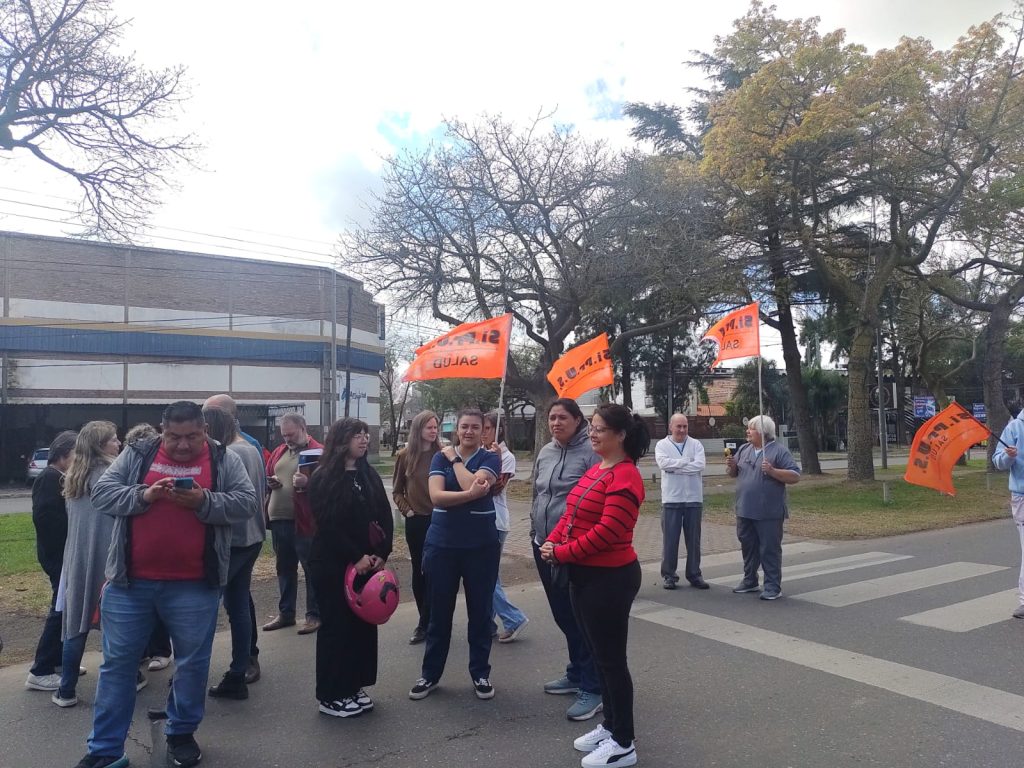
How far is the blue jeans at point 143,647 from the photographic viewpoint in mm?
3852

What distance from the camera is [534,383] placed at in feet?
70.3

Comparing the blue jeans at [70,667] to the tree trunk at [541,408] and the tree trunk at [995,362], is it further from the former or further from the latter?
the tree trunk at [995,362]

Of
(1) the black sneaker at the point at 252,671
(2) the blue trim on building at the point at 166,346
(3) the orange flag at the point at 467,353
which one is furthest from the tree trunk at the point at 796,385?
(2) the blue trim on building at the point at 166,346

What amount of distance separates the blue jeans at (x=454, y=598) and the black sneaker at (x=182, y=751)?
146cm

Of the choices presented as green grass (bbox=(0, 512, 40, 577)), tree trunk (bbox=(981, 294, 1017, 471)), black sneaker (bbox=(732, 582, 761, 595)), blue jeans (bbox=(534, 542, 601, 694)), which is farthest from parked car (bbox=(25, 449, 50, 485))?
tree trunk (bbox=(981, 294, 1017, 471))

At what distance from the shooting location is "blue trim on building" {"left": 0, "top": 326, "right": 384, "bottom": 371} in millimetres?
34781

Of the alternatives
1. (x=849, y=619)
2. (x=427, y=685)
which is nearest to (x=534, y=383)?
(x=849, y=619)

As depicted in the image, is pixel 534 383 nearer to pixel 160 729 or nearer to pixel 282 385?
pixel 160 729

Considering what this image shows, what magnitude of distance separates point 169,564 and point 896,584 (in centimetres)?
729

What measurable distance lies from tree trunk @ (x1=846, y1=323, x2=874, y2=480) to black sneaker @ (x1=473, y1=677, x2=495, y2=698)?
17.5 meters

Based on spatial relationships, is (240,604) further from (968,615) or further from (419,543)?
(968,615)

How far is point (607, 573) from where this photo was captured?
4027 mm

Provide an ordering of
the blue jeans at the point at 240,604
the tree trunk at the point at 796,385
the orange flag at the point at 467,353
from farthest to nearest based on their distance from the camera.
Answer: the tree trunk at the point at 796,385 → the orange flag at the point at 467,353 → the blue jeans at the point at 240,604

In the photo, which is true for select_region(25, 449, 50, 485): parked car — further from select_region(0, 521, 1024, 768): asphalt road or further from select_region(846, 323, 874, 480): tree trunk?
select_region(0, 521, 1024, 768): asphalt road
